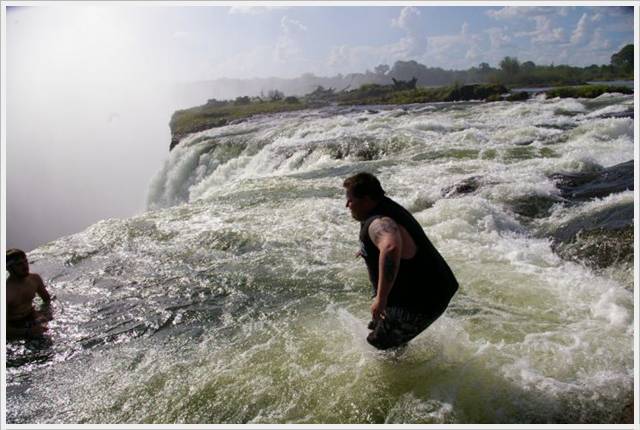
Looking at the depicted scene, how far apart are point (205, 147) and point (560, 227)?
18.4 meters

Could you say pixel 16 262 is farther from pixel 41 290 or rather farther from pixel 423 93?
pixel 423 93

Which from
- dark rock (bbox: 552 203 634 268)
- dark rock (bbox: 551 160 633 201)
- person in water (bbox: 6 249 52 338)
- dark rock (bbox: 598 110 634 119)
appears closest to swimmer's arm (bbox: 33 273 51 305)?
person in water (bbox: 6 249 52 338)

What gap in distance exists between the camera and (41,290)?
6.33 m

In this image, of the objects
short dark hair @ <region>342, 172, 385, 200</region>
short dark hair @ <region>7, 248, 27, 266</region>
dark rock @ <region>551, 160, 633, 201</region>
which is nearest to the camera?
short dark hair @ <region>342, 172, 385, 200</region>

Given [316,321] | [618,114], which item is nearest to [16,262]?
[316,321]

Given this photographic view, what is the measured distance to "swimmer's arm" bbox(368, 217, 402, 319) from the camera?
3447mm

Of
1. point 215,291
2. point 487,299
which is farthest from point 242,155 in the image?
point 487,299

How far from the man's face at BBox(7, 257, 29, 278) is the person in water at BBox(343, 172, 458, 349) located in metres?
4.23

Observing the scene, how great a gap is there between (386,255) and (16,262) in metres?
4.61

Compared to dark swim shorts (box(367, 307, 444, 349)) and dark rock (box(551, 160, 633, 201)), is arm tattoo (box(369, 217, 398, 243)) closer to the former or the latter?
dark swim shorts (box(367, 307, 444, 349))

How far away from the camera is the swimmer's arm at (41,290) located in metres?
6.23

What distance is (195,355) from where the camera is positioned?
5.19m

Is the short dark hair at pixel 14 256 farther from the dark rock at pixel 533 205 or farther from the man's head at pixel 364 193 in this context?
the dark rock at pixel 533 205

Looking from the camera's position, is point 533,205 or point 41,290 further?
point 533,205
